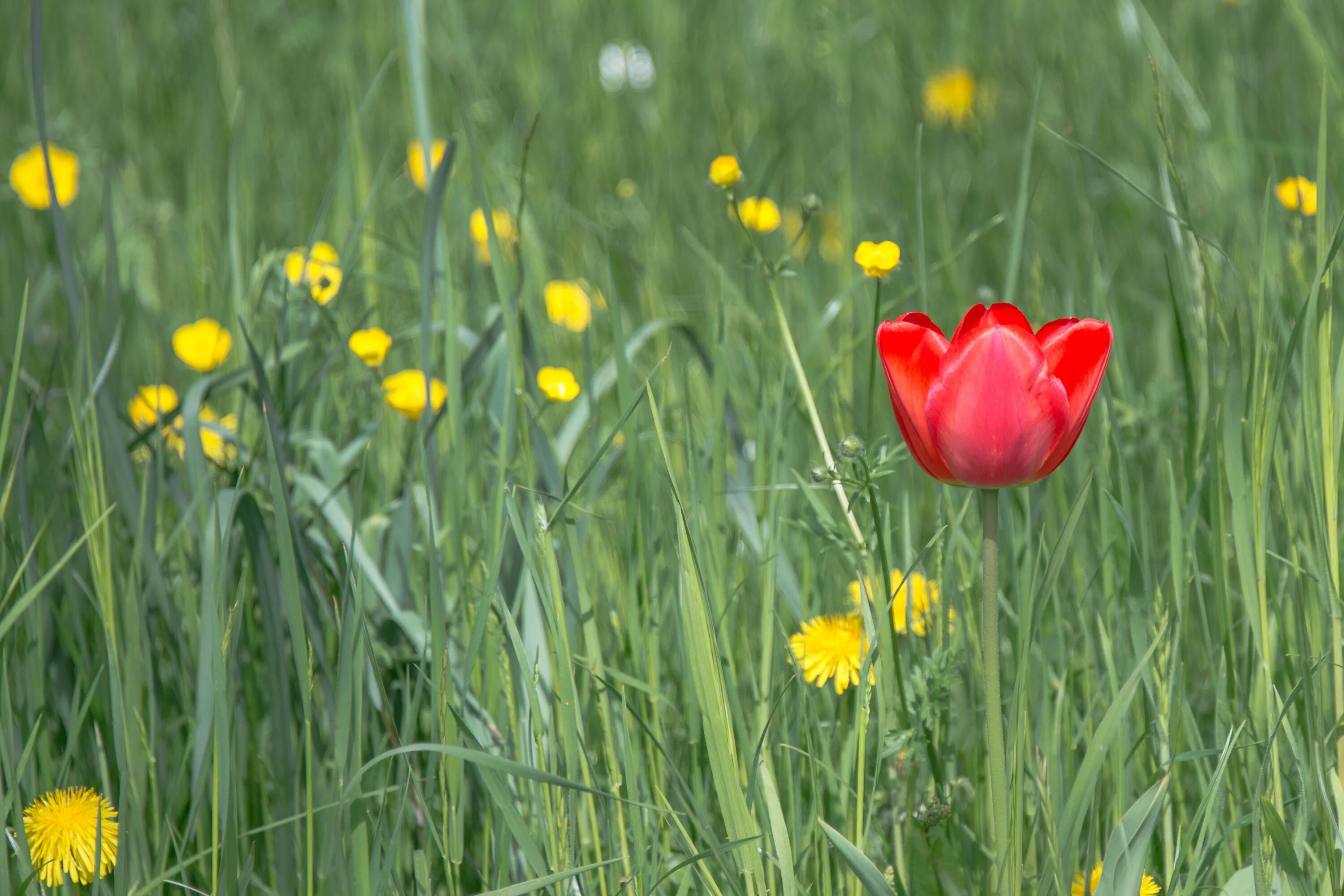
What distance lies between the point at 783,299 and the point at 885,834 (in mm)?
1184

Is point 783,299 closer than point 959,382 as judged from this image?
No

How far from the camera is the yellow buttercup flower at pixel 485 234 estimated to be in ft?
6.16

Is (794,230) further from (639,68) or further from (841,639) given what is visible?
(841,639)

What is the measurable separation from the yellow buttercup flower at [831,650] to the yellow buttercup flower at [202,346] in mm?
918

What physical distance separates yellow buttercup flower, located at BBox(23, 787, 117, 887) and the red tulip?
0.63 m

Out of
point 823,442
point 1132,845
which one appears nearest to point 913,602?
point 823,442

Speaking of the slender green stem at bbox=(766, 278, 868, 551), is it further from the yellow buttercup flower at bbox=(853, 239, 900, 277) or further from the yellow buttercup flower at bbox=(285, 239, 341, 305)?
the yellow buttercup flower at bbox=(285, 239, 341, 305)

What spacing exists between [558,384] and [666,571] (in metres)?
0.23

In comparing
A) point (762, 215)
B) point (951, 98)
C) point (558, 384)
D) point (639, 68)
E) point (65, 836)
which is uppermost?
point (639, 68)

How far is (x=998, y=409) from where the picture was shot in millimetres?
666

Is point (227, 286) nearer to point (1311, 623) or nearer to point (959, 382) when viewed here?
point (959, 382)

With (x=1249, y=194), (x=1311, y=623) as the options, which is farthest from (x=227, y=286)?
(x=1249, y=194)

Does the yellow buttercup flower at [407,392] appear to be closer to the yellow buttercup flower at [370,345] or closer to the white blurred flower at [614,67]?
the yellow buttercup flower at [370,345]

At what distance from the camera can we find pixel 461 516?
112 centimetres
